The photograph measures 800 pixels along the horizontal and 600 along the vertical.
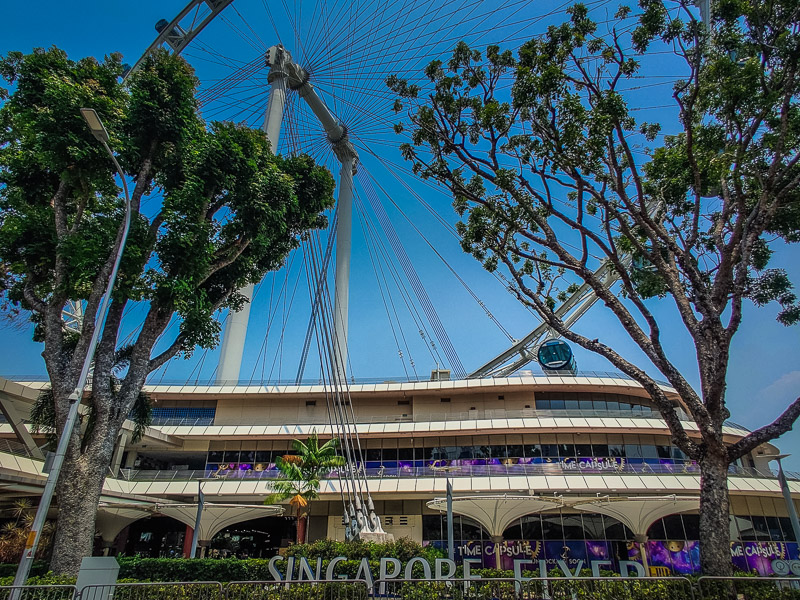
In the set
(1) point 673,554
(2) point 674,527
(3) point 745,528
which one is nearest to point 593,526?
(1) point 673,554

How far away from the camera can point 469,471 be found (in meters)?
27.0

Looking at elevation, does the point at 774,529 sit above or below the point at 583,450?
below

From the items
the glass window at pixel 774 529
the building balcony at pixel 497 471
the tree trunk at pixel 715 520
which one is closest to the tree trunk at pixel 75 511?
the building balcony at pixel 497 471

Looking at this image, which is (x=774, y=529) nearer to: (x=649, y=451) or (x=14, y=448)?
(x=649, y=451)

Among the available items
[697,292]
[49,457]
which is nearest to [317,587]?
[49,457]

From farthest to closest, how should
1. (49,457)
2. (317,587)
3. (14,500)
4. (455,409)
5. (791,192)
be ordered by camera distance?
1. (455,409)
2. (14,500)
3. (791,192)
4. (317,587)
5. (49,457)

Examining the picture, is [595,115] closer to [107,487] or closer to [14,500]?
[107,487]

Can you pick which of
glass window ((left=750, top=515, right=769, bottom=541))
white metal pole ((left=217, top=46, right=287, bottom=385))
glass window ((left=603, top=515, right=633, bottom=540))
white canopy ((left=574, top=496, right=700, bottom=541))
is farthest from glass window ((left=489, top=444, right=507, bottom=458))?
white metal pole ((left=217, top=46, right=287, bottom=385))

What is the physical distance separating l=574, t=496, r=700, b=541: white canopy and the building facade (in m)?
0.10

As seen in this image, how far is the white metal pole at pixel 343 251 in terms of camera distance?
31547mm

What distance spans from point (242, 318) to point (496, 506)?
1833 centimetres

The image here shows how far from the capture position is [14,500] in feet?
83.4

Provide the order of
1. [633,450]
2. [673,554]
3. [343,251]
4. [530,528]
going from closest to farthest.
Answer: [673,554]
[530,528]
[633,450]
[343,251]

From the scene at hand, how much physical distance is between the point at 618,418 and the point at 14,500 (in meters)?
32.6
